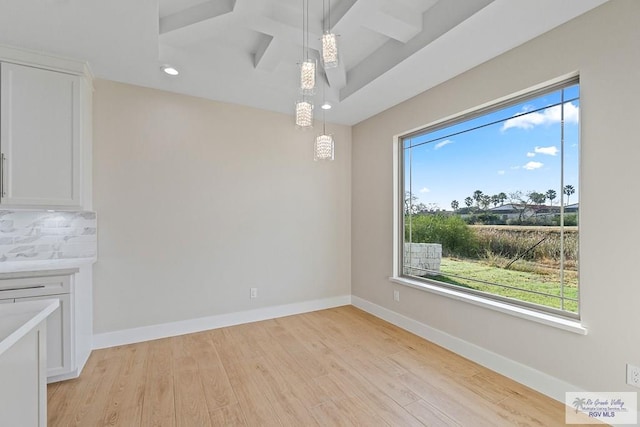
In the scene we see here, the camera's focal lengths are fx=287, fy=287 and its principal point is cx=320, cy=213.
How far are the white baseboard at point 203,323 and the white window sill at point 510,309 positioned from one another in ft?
4.47

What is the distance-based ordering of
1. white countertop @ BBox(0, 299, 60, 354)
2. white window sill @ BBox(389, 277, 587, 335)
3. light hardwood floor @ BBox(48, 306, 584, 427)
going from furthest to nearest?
white window sill @ BBox(389, 277, 587, 335) < light hardwood floor @ BBox(48, 306, 584, 427) < white countertop @ BBox(0, 299, 60, 354)

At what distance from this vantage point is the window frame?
2.05 m

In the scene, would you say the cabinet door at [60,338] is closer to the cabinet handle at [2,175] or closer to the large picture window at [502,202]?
the cabinet handle at [2,175]

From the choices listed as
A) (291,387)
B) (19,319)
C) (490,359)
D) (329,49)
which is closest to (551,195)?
(490,359)

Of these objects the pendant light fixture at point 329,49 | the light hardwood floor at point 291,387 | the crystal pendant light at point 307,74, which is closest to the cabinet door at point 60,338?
the light hardwood floor at point 291,387

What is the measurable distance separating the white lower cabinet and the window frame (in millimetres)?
3103

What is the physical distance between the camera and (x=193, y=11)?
225 cm

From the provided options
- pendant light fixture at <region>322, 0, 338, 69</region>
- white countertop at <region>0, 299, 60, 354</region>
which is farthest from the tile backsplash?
pendant light fixture at <region>322, 0, 338, 69</region>

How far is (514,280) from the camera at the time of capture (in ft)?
8.03

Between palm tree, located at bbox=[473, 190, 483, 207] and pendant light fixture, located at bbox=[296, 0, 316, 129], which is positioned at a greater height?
pendant light fixture, located at bbox=[296, 0, 316, 129]

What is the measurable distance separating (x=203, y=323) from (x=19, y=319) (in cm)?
227

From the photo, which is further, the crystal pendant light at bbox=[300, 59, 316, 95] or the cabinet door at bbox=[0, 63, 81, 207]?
the cabinet door at bbox=[0, 63, 81, 207]

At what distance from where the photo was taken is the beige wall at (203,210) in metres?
2.88

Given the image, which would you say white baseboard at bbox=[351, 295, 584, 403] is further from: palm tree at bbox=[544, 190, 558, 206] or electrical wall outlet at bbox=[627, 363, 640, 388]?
palm tree at bbox=[544, 190, 558, 206]
